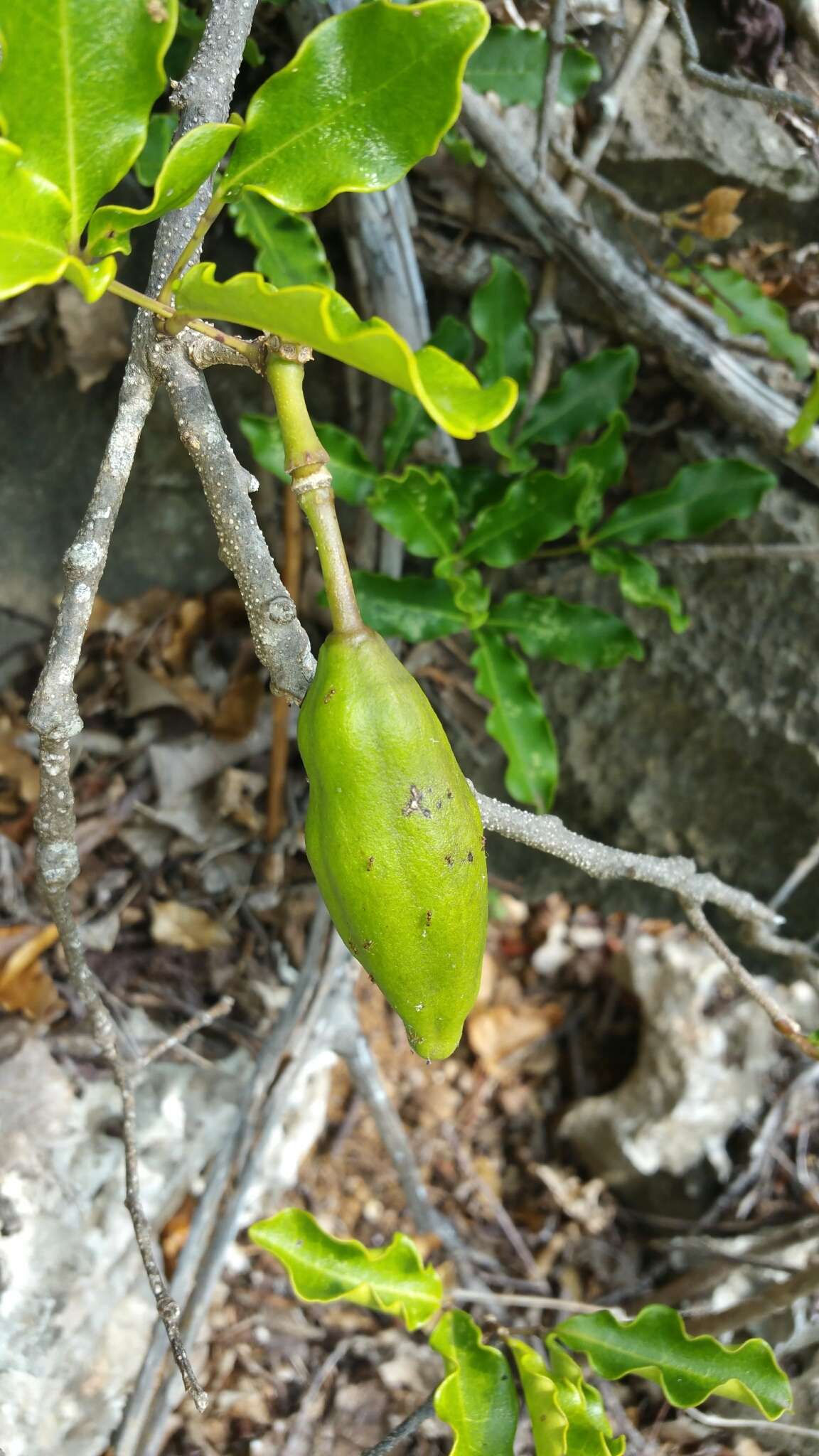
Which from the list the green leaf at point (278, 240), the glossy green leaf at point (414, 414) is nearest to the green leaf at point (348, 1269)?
the glossy green leaf at point (414, 414)

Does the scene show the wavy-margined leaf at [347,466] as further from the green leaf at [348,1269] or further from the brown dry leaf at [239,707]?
the green leaf at [348,1269]

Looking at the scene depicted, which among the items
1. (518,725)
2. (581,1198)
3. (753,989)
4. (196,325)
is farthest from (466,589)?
(581,1198)

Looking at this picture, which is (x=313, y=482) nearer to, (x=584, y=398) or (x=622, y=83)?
(x=584, y=398)

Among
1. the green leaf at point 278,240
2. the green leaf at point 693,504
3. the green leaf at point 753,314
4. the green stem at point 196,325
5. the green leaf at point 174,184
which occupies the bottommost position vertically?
the green leaf at point 693,504

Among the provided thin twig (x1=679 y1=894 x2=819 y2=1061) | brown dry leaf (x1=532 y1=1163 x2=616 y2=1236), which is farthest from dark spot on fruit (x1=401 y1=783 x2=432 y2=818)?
brown dry leaf (x1=532 y1=1163 x2=616 y2=1236)

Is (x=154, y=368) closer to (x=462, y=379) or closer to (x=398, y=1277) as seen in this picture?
(x=462, y=379)

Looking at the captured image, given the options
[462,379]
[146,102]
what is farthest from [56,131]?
[462,379]

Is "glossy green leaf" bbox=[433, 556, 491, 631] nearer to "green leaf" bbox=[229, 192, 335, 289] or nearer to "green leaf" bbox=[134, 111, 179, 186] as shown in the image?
"green leaf" bbox=[229, 192, 335, 289]
